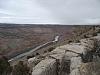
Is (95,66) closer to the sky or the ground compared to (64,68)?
closer to the sky

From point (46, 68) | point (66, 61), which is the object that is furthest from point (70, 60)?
point (46, 68)

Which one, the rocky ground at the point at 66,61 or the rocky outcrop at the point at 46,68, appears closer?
the rocky outcrop at the point at 46,68

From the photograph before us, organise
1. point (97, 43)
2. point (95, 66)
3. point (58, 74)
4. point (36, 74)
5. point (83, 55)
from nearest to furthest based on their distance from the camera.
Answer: point (95, 66) < point (36, 74) < point (58, 74) < point (83, 55) < point (97, 43)

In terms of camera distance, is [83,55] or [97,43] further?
[97,43]

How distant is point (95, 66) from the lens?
2114 cm

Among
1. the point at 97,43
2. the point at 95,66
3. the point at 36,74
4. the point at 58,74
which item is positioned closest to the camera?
the point at 95,66

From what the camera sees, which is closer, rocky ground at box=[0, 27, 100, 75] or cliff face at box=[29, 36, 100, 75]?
cliff face at box=[29, 36, 100, 75]

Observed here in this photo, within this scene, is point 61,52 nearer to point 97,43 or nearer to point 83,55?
point 83,55

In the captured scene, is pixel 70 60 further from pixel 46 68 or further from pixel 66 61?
pixel 46 68

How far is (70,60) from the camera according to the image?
2852cm

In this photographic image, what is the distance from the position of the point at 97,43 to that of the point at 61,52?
257 inches

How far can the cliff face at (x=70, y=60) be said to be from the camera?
2559cm

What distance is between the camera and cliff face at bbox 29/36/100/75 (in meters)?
25.6

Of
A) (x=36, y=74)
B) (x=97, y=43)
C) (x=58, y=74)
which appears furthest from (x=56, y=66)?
(x=97, y=43)
